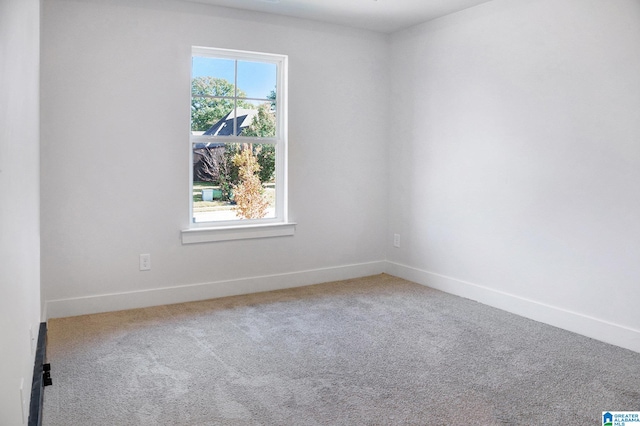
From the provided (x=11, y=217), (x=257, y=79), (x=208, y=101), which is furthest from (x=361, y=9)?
(x=11, y=217)

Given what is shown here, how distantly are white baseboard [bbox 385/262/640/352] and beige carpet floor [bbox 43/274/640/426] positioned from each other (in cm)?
9

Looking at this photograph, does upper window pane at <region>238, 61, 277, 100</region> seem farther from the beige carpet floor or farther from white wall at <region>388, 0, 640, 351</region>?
the beige carpet floor

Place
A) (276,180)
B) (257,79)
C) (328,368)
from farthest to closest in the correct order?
(276,180) → (257,79) → (328,368)

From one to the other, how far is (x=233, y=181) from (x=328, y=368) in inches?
83.3

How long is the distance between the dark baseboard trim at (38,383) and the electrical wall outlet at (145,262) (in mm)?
898

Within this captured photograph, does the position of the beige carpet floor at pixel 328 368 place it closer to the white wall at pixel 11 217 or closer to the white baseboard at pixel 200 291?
the white baseboard at pixel 200 291

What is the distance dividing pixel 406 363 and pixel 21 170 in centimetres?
218

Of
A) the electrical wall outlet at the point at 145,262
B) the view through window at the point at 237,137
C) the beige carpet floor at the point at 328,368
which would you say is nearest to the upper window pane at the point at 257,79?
the view through window at the point at 237,137

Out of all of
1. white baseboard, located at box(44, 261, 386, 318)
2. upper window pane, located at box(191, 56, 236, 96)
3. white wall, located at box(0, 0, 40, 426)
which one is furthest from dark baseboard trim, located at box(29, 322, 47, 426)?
upper window pane, located at box(191, 56, 236, 96)

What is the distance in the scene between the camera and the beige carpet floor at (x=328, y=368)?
2.37 meters

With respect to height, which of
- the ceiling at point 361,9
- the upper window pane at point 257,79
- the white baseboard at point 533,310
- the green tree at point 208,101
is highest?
the ceiling at point 361,9

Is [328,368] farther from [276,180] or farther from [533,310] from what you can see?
[276,180]

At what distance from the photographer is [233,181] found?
445 centimetres

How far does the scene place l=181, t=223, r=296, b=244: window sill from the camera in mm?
4188
